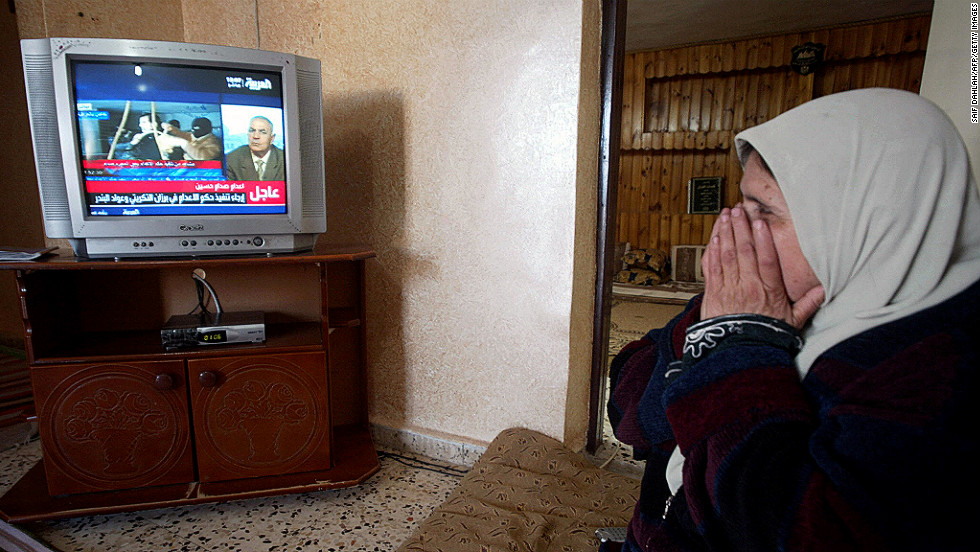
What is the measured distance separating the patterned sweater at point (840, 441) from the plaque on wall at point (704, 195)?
19.2 feet

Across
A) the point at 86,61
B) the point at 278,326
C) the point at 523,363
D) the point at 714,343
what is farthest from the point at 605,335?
the point at 86,61

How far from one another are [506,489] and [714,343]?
1.18 metres

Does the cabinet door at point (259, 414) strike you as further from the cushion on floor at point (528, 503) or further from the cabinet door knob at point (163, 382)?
the cushion on floor at point (528, 503)

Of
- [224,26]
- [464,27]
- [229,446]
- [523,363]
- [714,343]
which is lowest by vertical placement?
[229,446]

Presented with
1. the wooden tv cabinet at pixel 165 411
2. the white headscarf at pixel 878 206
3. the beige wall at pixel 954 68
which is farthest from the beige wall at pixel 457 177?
the white headscarf at pixel 878 206

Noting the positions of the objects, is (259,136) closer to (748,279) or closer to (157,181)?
(157,181)

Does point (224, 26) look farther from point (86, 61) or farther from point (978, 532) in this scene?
point (978, 532)

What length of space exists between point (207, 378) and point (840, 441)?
175 cm

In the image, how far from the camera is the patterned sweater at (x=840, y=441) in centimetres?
53

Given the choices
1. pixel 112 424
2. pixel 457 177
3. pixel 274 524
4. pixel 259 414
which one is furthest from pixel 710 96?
pixel 112 424

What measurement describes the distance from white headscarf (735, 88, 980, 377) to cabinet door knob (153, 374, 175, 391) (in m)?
1.80

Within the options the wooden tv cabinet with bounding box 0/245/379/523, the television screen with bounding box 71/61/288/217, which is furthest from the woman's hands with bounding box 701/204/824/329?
the television screen with bounding box 71/61/288/217

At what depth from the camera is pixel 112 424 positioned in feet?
5.46

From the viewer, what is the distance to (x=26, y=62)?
4.97 feet
